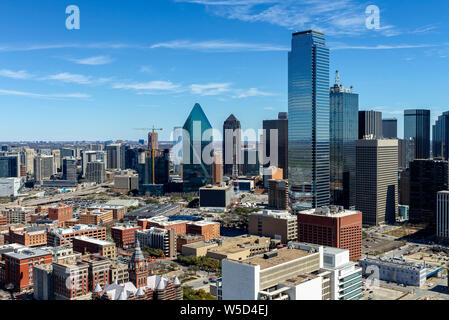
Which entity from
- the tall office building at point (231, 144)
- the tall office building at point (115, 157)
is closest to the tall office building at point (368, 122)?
the tall office building at point (231, 144)

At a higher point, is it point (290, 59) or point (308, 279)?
point (290, 59)

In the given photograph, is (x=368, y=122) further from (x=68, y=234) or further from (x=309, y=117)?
(x=68, y=234)

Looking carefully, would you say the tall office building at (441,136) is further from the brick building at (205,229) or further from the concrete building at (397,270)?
the concrete building at (397,270)

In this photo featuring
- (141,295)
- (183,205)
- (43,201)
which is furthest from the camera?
(43,201)

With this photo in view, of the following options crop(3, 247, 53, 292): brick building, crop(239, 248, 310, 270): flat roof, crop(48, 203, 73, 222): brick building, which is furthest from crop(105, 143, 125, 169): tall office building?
crop(239, 248, 310, 270): flat roof
